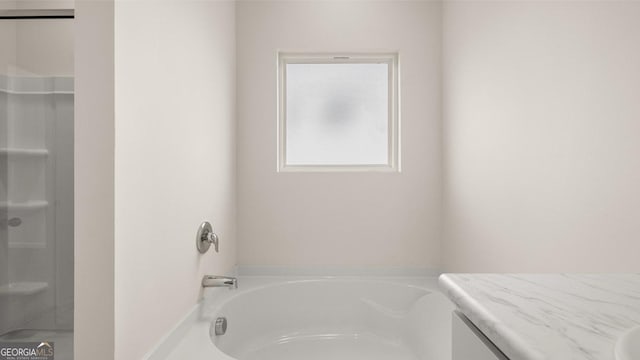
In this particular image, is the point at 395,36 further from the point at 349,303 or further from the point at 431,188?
the point at 349,303

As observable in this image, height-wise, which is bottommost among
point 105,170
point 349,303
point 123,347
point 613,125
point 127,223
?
point 349,303

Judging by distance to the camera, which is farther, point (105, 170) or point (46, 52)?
point (46, 52)

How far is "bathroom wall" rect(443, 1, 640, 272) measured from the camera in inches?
44.1

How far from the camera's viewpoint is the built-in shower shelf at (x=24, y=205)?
4.09ft

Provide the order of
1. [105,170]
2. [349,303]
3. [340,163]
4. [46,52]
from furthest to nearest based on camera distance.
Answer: [340,163]
[349,303]
[46,52]
[105,170]

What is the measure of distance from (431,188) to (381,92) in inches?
30.7

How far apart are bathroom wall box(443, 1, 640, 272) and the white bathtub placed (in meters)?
0.42

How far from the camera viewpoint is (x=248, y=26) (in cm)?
262

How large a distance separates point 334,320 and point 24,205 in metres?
1.82

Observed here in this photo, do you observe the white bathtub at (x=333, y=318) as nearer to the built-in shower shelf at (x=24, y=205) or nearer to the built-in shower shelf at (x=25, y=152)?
the built-in shower shelf at (x=24, y=205)

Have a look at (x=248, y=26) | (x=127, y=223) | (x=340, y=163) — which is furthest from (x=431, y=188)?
(x=127, y=223)

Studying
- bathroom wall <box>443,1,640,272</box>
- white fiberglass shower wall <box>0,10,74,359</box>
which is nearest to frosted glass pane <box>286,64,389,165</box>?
bathroom wall <box>443,1,640,272</box>

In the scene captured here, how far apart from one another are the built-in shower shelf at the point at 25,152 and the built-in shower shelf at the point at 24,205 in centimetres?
16

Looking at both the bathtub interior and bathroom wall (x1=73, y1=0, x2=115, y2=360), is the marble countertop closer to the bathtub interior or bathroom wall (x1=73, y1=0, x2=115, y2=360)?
bathroom wall (x1=73, y1=0, x2=115, y2=360)
